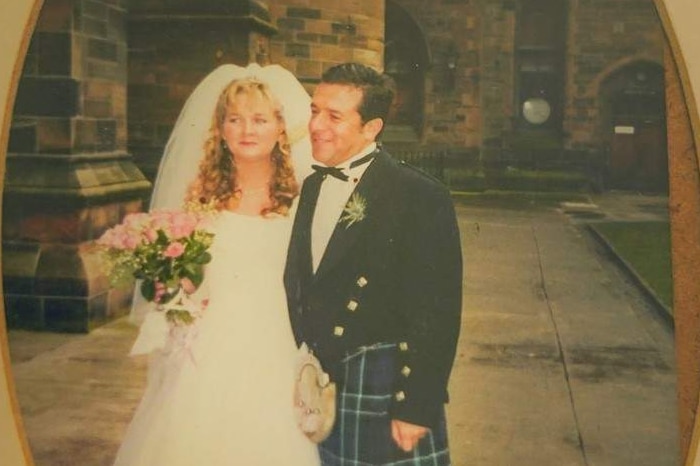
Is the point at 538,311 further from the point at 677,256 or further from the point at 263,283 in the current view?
the point at 263,283

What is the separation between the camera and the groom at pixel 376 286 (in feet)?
8.83

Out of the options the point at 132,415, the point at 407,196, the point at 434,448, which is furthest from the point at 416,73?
the point at 132,415

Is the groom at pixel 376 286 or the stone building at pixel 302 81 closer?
the groom at pixel 376 286

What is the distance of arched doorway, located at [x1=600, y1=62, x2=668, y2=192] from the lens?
2684mm

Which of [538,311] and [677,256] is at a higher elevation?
[677,256]

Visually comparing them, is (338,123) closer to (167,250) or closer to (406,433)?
(167,250)

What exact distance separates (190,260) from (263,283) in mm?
216

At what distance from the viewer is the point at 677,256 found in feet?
8.70

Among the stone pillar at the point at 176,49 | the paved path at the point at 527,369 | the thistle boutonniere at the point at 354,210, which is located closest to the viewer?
the paved path at the point at 527,369

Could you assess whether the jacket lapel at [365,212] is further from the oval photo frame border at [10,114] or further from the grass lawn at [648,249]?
the oval photo frame border at [10,114]

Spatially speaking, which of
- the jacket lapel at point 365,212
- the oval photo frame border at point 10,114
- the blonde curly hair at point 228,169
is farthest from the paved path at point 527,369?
the blonde curly hair at point 228,169

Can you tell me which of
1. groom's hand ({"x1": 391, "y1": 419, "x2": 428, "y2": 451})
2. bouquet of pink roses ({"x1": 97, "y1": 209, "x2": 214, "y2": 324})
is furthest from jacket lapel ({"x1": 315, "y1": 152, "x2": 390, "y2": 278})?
groom's hand ({"x1": 391, "y1": 419, "x2": 428, "y2": 451})

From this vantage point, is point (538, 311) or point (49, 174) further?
point (49, 174)

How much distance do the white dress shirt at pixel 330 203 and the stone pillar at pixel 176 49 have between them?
41 cm
